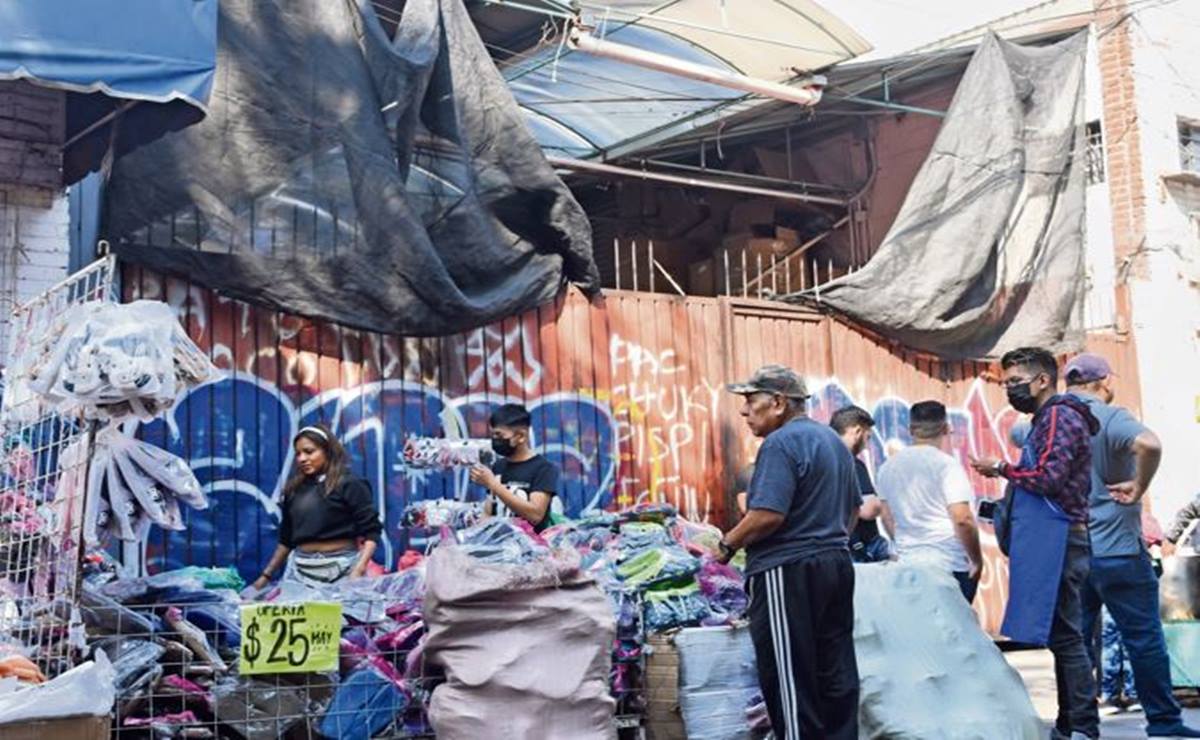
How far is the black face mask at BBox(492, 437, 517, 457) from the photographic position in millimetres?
7629

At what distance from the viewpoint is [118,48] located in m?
6.32

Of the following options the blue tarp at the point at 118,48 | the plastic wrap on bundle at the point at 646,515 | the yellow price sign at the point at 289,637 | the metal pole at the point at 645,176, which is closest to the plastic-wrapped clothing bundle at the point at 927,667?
the plastic wrap on bundle at the point at 646,515

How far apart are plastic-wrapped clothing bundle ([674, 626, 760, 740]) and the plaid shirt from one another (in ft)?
5.02

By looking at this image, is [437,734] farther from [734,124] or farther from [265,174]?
[734,124]

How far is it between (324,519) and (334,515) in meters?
0.05

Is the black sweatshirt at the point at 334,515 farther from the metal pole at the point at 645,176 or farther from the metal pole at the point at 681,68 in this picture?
the metal pole at the point at 645,176

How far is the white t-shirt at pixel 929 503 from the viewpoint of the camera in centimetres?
739

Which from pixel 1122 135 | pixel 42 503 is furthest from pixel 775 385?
pixel 1122 135

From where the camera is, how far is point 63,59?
6.20m

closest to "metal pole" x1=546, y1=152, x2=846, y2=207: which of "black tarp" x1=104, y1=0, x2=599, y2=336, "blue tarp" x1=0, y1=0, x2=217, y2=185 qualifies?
"black tarp" x1=104, y1=0, x2=599, y2=336

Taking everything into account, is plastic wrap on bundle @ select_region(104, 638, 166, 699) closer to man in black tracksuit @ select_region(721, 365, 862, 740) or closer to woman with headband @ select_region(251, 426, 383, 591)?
woman with headband @ select_region(251, 426, 383, 591)

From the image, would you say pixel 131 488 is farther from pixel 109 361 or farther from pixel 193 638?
pixel 109 361

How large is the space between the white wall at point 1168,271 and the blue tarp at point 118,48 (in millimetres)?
10378

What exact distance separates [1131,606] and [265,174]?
500cm
